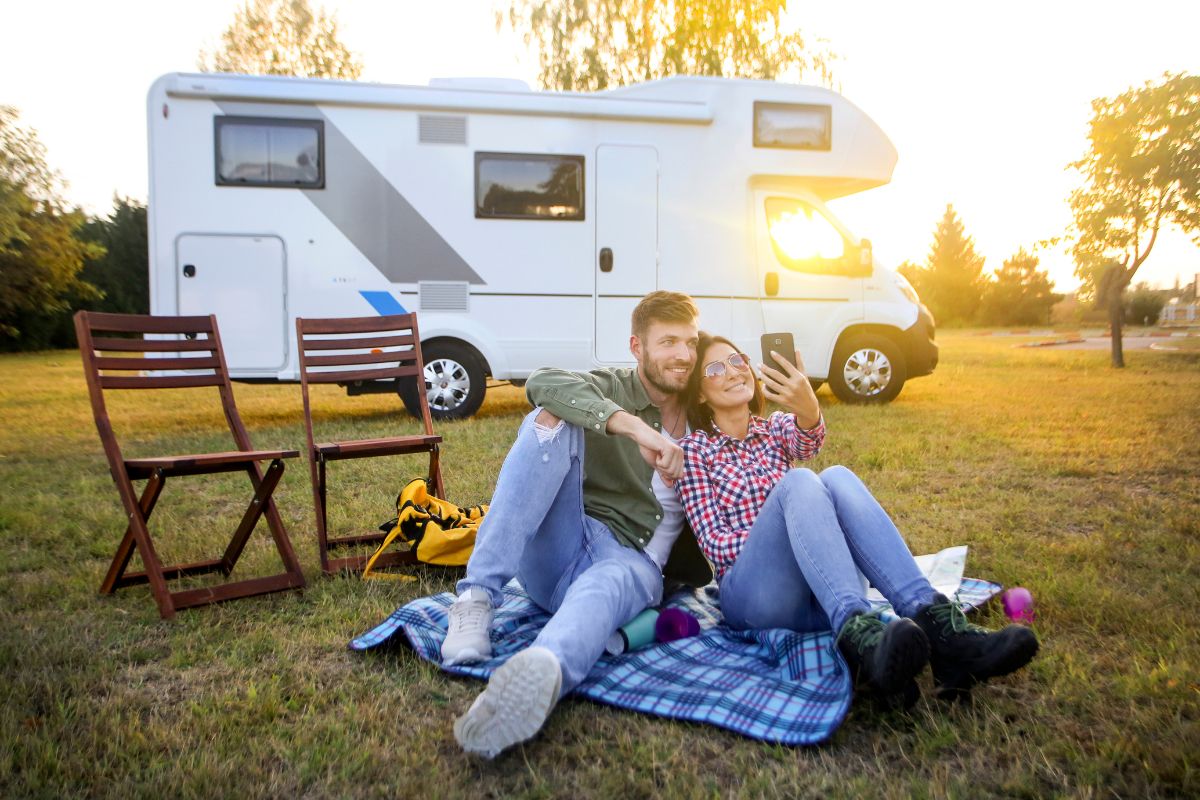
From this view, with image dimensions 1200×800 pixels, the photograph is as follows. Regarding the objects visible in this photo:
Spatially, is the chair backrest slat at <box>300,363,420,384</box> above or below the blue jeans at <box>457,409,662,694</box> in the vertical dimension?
above

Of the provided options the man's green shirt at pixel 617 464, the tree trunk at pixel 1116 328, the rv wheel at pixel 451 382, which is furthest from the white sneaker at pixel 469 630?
the tree trunk at pixel 1116 328

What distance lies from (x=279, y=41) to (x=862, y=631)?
69.6 ft

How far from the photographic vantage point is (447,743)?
214 centimetres

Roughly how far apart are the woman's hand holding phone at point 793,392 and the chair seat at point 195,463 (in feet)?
5.22

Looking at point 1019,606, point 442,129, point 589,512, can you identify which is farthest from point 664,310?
point 442,129

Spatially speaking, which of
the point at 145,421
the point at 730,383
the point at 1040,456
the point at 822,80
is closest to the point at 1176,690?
the point at 730,383

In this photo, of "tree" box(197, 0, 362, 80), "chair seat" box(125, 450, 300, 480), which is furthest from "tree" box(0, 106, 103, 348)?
"chair seat" box(125, 450, 300, 480)

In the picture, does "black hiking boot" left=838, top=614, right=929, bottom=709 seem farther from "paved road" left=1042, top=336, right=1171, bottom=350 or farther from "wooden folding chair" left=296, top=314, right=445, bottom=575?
"paved road" left=1042, top=336, right=1171, bottom=350

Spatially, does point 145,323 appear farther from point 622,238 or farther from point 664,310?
point 622,238

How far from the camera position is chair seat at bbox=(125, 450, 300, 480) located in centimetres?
307

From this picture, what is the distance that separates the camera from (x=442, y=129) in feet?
24.7

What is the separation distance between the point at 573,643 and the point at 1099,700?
1327 millimetres

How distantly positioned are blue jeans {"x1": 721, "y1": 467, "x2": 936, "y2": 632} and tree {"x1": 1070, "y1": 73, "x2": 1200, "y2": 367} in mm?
14344

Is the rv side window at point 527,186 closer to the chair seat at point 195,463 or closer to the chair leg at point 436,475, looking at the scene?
the chair leg at point 436,475
